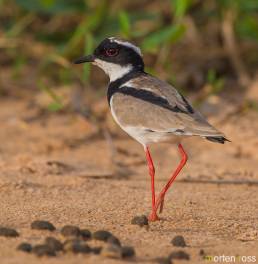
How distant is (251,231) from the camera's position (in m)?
5.11

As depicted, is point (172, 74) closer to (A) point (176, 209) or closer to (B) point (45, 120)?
(B) point (45, 120)

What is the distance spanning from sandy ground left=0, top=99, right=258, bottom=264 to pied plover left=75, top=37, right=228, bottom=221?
39 centimetres

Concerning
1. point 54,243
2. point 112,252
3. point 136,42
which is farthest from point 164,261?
point 136,42

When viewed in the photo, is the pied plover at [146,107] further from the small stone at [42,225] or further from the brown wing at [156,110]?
the small stone at [42,225]

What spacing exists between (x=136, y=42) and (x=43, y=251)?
5.46 meters

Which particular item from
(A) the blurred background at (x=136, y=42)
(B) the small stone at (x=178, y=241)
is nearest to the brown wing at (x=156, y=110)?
(B) the small stone at (x=178, y=241)

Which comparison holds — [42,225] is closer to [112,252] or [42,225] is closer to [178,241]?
[112,252]

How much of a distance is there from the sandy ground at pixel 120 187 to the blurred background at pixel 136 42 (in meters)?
0.50

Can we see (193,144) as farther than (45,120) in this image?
No

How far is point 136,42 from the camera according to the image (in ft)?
30.6

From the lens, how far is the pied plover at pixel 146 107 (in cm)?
530

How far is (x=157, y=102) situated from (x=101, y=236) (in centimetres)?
135

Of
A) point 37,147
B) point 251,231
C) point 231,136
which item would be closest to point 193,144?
point 231,136

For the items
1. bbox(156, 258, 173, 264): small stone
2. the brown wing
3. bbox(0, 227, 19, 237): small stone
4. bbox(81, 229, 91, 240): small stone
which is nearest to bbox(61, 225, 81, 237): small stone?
bbox(81, 229, 91, 240): small stone
